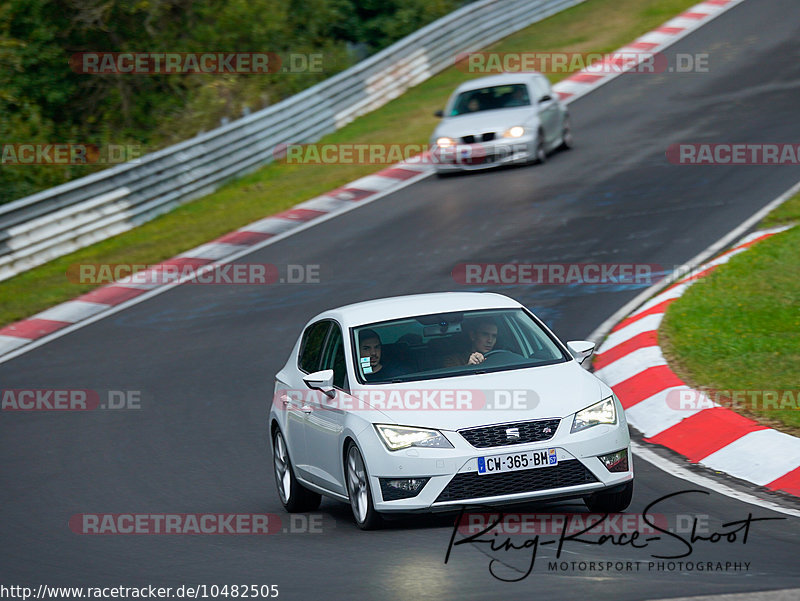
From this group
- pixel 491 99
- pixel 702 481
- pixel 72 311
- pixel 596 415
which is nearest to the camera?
pixel 596 415

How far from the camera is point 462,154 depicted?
2334 centimetres

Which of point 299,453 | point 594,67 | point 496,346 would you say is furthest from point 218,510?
point 594,67

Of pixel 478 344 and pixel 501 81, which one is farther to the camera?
pixel 501 81

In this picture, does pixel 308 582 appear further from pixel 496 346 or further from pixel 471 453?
pixel 496 346

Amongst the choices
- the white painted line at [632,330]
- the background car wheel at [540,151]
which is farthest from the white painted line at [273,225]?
the white painted line at [632,330]

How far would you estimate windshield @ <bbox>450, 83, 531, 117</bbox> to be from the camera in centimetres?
2412

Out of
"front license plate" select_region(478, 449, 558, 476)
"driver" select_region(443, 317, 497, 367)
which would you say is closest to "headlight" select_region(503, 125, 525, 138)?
"driver" select_region(443, 317, 497, 367)

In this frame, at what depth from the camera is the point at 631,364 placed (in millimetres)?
12578

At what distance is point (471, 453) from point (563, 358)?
1.40 meters

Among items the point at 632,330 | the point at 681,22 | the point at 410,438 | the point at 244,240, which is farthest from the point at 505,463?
the point at 681,22

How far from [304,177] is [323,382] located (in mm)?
16945

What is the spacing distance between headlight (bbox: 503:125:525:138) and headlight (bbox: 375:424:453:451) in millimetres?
15592

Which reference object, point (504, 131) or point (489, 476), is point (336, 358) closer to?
point (489, 476)

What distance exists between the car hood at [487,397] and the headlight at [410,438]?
0.04 meters
